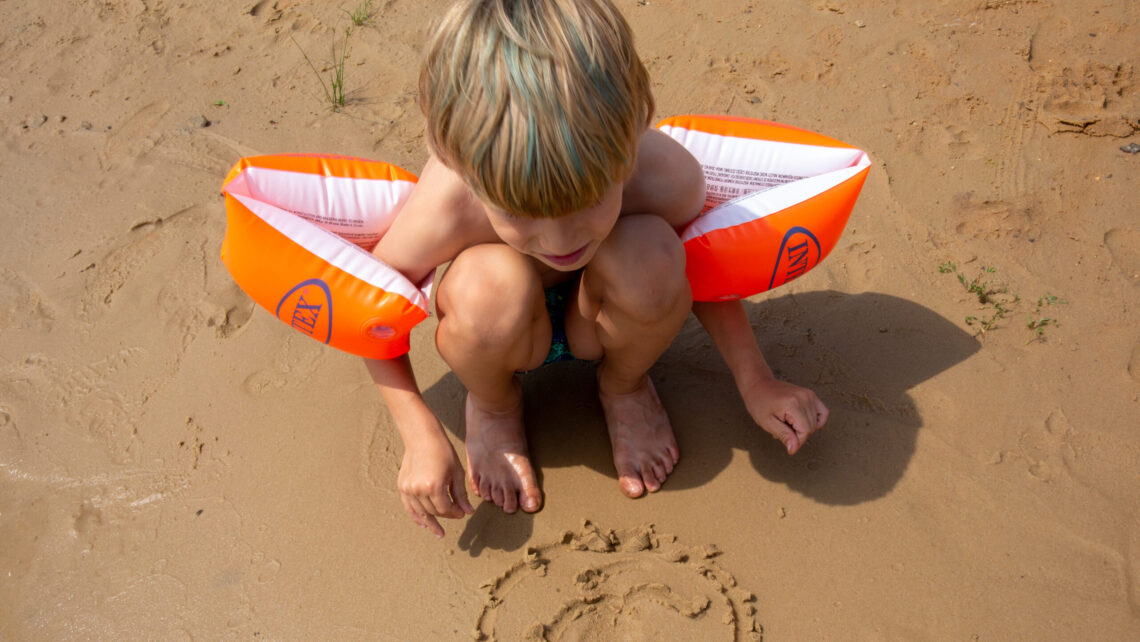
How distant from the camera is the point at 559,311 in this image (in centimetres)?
221

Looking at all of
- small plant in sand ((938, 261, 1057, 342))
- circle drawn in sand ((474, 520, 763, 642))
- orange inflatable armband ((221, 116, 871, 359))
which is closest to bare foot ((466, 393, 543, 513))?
circle drawn in sand ((474, 520, 763, 642))

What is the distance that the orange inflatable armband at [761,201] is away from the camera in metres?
2.01

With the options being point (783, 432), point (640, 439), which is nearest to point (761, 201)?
point (783, 432)

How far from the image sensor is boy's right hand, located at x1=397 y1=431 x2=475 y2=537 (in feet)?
6.24

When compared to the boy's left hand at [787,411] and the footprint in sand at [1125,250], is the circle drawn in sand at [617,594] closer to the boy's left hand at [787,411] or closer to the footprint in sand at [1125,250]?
the boy's left hand at [787,411]

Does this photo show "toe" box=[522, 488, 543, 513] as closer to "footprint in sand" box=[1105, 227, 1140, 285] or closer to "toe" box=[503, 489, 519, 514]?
"toe" box=[503, 489, 519, 514]

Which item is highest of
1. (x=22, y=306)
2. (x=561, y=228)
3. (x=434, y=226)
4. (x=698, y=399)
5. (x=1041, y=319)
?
(x=561, y=228)

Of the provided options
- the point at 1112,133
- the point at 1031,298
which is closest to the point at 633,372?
the point at 1031,298

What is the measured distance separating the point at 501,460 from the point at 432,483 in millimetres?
291

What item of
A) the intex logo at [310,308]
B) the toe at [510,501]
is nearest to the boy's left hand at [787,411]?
the toe at [510,501]

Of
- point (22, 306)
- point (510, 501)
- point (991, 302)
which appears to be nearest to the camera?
point (510, 501)

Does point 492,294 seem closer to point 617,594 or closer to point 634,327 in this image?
point 634,327

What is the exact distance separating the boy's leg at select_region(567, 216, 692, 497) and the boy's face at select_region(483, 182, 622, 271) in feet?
0.65

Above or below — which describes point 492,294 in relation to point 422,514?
above
